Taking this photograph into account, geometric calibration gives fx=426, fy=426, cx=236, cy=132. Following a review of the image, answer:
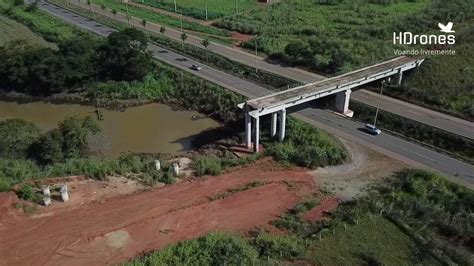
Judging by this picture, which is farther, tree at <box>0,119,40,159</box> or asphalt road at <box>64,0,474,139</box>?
asphalt road at <box>64,0,474,139</box>

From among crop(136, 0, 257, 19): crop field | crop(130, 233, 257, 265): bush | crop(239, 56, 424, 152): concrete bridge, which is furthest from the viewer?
crop(136, 0, 257, 19): crop field

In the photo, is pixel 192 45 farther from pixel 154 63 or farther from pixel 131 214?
pixel 131 214

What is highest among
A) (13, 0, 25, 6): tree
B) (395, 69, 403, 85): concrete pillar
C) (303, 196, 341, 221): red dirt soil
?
(13, 0, 25, 6): tree

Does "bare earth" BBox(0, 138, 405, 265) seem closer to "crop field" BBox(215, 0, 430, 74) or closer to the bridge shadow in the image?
the bridge shadow

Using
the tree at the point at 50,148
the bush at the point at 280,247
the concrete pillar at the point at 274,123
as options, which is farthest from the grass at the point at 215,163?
the tree at the point at 50,148

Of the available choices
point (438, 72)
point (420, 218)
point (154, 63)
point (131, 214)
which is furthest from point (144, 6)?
point (420, 218)

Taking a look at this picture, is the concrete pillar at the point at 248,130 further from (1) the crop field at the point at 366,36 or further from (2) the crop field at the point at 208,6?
(2) the crop field at the point at 208,6

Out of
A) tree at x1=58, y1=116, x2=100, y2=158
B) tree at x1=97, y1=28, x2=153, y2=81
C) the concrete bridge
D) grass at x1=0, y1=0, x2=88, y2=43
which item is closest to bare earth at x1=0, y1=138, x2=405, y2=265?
the concrete bridge
